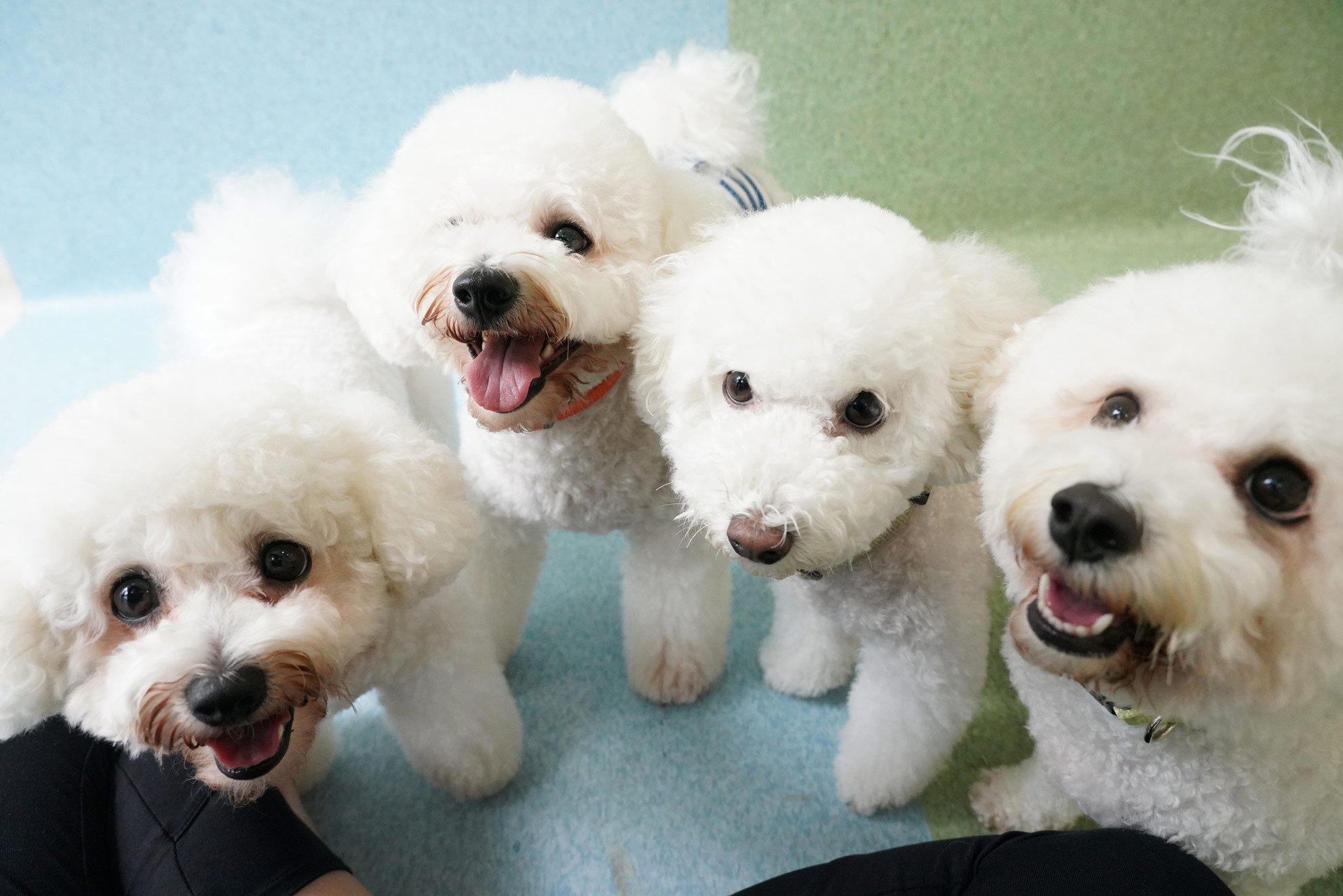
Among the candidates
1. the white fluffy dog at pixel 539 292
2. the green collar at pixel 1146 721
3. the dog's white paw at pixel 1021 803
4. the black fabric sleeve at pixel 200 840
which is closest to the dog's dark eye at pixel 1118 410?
the green collar at pixel 1146 721

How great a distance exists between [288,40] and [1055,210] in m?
2.13

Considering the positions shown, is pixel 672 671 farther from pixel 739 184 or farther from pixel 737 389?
pixel 739 184

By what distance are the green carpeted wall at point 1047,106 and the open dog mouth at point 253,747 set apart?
1.81 meters

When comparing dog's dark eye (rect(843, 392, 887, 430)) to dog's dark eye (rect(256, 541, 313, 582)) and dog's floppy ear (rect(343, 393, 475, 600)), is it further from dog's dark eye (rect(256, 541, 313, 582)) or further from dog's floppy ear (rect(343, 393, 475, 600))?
dog's dark eye (rect(256, 541, 313, 582))

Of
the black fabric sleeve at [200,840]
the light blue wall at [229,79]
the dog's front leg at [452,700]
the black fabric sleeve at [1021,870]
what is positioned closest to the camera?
the black fabric sleeve at [1021,870]

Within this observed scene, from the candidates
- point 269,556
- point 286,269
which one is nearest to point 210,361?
point 269,556

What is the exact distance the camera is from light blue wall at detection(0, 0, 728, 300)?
176 cm

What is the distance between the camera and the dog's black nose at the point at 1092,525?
0.50 meters

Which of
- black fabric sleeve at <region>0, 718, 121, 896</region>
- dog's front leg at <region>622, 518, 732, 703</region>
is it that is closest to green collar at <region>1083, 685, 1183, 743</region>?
dog's front leg at <region>622, 518, 732, 703</region>

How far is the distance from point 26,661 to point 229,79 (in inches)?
66.0

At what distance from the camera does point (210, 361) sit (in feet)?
3.00

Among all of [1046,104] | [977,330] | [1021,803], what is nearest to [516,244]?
[977,330]

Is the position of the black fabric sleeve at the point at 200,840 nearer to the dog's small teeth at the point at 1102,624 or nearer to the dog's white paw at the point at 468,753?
the dog's white paw at the point at 468,753

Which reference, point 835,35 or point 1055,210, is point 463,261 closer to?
point 835,35
